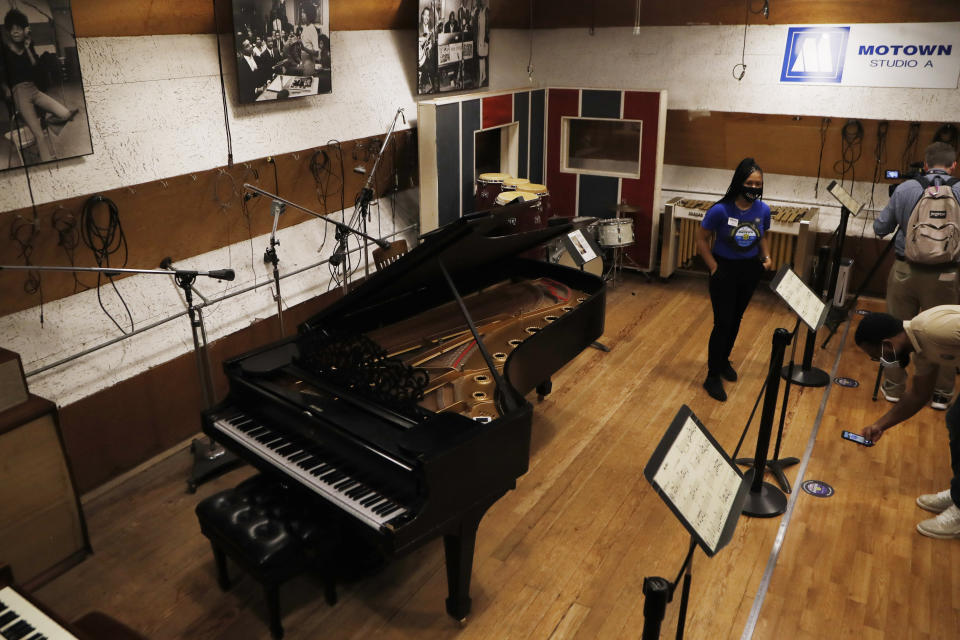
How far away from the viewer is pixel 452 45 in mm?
6266

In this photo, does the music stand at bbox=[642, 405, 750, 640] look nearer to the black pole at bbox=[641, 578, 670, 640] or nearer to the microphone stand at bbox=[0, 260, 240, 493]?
the black pole at bbox=[641, 578, 670, 640]

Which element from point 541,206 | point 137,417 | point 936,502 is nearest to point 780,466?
point 936,502

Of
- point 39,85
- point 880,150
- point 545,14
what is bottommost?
point 880,150

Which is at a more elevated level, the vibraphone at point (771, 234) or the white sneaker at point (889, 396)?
the vibraphone at point (771, 234)

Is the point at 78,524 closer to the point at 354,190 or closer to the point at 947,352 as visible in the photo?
the point at 354,190

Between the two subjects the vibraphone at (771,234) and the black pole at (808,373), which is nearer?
the black pole at (808,373)

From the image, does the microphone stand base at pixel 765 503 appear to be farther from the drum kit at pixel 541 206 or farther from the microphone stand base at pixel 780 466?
the drum kit at pixel 541 206

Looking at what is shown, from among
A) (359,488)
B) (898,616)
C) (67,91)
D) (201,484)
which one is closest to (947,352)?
(898,616)

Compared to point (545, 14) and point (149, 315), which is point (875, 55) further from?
point (149, 315)

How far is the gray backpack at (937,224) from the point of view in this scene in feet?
15.1

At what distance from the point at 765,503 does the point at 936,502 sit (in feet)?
2.83

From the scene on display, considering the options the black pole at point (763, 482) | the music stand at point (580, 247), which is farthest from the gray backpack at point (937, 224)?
the music stand at point (580, 247)

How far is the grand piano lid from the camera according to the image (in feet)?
9.46

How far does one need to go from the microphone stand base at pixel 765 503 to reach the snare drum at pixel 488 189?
331cm
